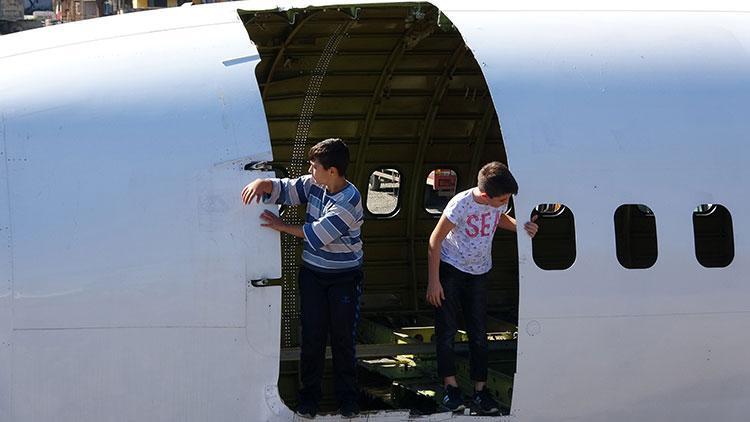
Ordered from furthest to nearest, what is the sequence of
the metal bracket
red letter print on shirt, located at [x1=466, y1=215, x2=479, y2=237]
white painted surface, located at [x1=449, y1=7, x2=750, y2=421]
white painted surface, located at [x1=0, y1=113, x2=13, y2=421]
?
1. red letter print on shirt, located at [x1=466, y1=215, x2=479, y2=237]
2. white painted surface, located at [x1=449, y1=7, x2=750, y2=421]
3. the metal bracket
4. white painted surface, located at [x1=0, y1=113, x2=13, y2=421]

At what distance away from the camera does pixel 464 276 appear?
9828 millimetres

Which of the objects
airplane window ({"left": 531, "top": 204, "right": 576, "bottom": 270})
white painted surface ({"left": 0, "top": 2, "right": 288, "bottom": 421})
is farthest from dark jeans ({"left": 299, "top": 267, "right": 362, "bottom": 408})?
airplane window ({"left": 531, "top": 204, "right": 576, "bottom": 270})

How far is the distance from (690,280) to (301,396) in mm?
3100

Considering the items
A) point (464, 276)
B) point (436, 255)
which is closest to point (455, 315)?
point (464, 276)

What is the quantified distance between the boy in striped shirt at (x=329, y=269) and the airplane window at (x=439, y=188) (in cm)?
424

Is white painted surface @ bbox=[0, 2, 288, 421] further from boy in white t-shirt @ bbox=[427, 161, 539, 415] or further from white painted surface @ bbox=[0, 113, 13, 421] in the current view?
boy in white t-shirt @ bbox=[427, 161, 539, 415]

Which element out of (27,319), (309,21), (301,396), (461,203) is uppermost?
(309,21)

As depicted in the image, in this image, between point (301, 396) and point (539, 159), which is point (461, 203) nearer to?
point (539, 159)

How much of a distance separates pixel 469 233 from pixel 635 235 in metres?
3.02

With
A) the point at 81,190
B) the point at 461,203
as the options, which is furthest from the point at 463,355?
the point at 81,190

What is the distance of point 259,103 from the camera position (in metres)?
9.05

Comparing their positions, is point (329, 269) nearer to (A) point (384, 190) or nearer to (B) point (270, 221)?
(B) point (270, 221)

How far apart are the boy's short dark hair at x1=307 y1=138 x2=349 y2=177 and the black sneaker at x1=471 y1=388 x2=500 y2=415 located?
2.10 m

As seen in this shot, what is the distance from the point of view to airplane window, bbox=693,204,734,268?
31.9 feet
